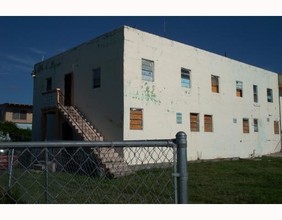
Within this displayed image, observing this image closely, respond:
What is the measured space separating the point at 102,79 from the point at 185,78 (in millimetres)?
5062

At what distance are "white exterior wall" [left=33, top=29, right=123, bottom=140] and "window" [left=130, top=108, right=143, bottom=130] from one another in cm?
64

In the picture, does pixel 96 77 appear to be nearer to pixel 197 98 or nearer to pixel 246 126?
pixel 197 98

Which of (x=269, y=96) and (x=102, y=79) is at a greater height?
(x=269, y=96)

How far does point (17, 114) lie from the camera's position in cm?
3859

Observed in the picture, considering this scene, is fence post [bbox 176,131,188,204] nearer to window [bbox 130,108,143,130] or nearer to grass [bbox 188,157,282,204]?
grass [bbox 188,157,282,204]

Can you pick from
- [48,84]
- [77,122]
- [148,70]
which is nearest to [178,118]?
[148,70]

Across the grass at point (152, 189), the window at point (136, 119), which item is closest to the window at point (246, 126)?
the window at point (136, 119)

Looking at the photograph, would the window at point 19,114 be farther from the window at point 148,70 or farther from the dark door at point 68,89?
the window at point 148,70

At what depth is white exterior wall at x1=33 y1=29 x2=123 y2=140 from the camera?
15677 millimetres

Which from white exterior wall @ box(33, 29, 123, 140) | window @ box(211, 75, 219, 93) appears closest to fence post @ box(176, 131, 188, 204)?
white exterior wall @ box(33, 29, 123, 140)

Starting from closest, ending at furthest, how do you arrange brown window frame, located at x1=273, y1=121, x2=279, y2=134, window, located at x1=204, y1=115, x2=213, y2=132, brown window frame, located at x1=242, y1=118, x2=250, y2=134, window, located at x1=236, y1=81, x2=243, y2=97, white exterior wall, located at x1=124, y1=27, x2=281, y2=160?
→ white exterior wall, located at x1=124, y1=27, x2=281, y2=160 → window, located at x1=204, y1=115, x2=213, y2=132 → window, located at x1=236, y1=81, x2=243, y2=97 → brown window frame, located at x1=242, y1=118, x2=250, y2=134 → brown window frame, located at x1=273, y1=121, x2=279, y2=134

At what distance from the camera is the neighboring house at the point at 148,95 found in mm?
15812

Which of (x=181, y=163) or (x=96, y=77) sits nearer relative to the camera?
(x=181, y=163)

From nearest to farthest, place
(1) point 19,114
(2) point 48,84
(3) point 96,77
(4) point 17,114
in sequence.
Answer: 1. (3) point 96,77
2. (2) point 48,84
3. (4) point 17,114
4. (1) point 19,114
